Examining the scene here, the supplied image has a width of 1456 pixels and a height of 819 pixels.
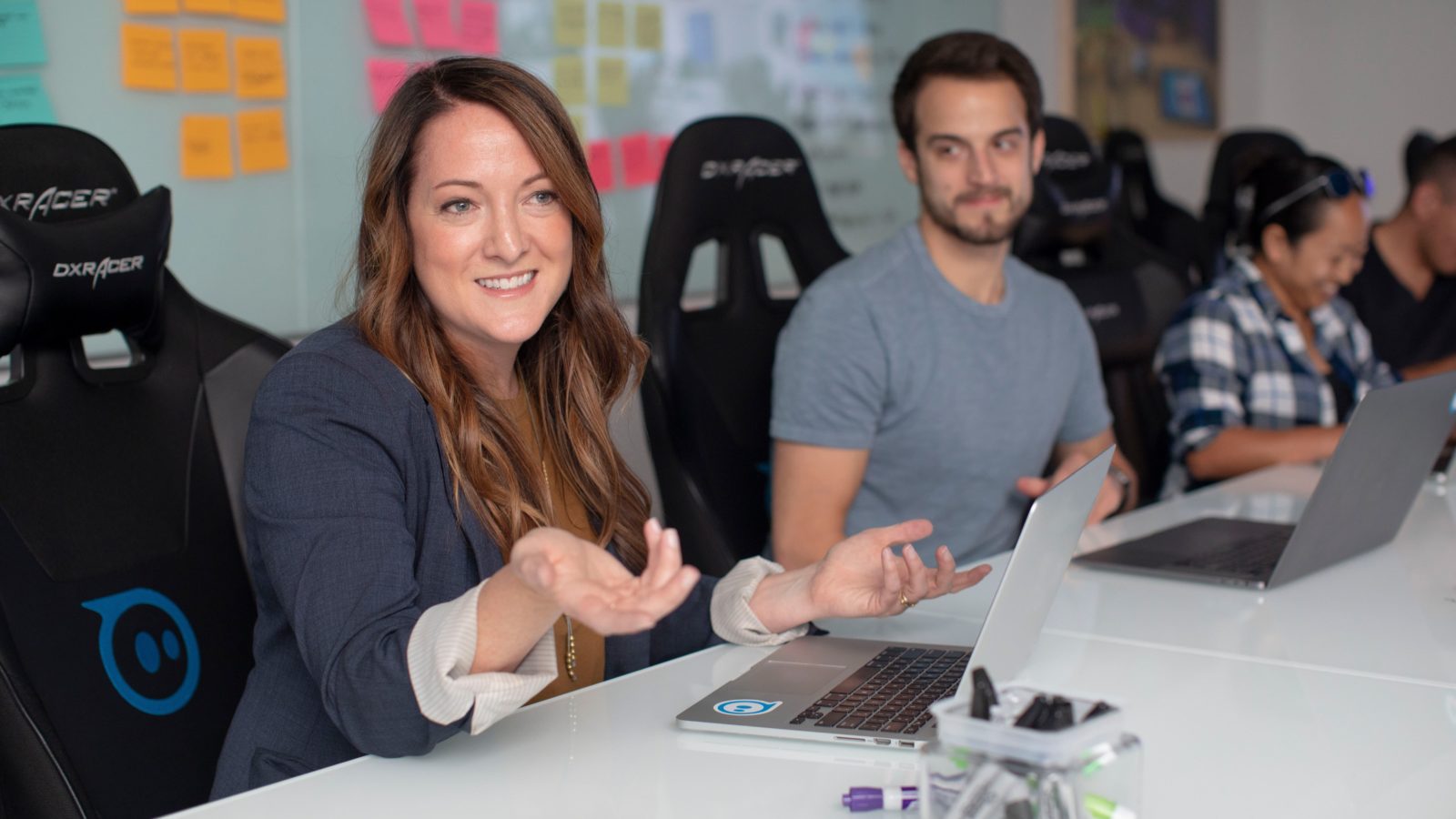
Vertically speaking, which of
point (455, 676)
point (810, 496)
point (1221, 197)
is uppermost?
point (1221, 197)

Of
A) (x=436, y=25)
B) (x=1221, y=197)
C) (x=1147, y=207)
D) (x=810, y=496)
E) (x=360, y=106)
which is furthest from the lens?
(x=1147, y=207)

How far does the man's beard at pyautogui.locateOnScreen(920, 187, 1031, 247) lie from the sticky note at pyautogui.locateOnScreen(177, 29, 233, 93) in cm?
122

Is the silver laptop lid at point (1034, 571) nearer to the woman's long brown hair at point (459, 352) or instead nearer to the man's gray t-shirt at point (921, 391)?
the woman's long brown hair at point (459, 352)

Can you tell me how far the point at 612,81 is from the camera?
317 cm

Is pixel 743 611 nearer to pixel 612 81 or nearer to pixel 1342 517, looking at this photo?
pixel 1342 517

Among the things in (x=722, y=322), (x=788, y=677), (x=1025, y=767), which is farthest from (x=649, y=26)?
(x=1025, y=767)

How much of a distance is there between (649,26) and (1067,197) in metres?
1.03

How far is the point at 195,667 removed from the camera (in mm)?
1426

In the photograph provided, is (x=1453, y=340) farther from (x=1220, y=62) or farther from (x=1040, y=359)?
(x=1220, y=62)

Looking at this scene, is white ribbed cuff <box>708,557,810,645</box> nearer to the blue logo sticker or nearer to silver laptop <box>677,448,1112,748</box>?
silver laptop <box>677,448,1112,748</box>

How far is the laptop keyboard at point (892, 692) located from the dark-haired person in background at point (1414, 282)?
2.54 metres

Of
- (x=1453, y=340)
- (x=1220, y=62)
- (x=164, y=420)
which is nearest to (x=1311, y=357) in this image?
(x=1453, y=340)

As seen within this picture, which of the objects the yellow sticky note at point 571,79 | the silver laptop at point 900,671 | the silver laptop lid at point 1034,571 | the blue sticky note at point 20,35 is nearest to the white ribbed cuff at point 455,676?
the silver laptop at point 900,671

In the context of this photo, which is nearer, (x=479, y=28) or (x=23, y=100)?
(x=23, y=100)
